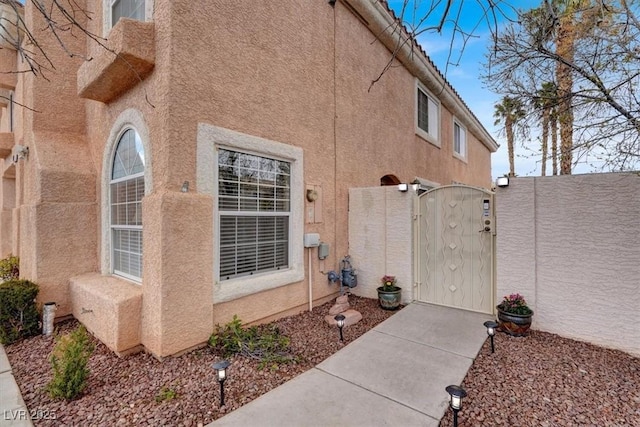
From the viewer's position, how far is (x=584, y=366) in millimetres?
4367

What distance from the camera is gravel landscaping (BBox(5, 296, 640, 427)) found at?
3324mm

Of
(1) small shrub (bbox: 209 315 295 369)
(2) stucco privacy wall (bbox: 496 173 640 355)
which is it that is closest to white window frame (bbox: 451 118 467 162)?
(2) stucco privacy wall (bbox: 496 173 640 355)

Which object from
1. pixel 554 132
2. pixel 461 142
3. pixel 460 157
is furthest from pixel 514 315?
pixel 461 142

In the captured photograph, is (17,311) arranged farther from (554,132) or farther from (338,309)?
(554,132)

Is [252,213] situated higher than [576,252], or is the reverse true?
[252,213]

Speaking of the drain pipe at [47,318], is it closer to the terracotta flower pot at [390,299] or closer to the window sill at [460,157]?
the terracotta flower pot at [390,299]

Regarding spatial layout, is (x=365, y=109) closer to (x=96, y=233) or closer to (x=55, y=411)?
(x=96, y=233)

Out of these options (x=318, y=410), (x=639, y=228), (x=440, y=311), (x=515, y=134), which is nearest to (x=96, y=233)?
(x=318, y=410)

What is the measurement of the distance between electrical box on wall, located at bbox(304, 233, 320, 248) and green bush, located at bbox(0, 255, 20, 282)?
7.71m

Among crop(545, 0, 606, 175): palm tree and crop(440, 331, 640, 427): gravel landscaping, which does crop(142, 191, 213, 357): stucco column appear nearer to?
crop(440, 331, 640, 427): gravel landscaping

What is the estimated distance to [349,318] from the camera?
243 inches

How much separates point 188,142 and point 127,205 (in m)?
2.27

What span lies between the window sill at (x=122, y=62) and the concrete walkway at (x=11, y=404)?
4.55 meters

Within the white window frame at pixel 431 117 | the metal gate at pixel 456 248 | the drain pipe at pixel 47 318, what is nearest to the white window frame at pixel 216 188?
the metal gate at pixel 456 248
